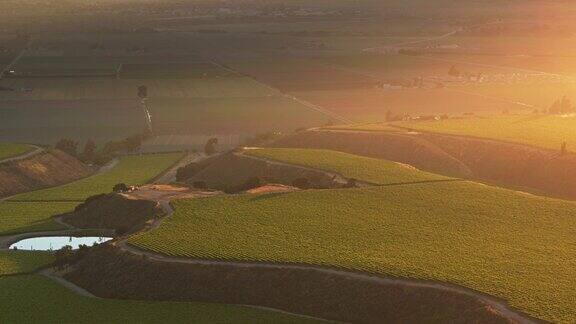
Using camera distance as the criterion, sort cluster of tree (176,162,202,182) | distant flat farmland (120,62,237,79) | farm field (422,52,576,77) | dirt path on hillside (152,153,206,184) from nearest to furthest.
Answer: cluster of tree (176,162,202,182) < dirt path on hillside (152,153,206,184) < distant flat farmland (120,62,237,79) < farm field (422,52,576,77)

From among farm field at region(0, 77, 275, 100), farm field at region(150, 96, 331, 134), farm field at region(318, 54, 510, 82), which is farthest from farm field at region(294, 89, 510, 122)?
farm field at region(318, 54, 510, 82)

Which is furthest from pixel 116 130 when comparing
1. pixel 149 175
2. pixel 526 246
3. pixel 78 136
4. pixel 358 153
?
pixel 526 246

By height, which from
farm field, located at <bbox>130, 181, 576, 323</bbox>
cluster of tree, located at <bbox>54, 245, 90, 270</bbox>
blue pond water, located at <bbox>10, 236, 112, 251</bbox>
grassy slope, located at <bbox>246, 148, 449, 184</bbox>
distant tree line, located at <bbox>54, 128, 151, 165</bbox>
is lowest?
distant tree line, located at <bbox>54, 128, 151, 165</bbox>

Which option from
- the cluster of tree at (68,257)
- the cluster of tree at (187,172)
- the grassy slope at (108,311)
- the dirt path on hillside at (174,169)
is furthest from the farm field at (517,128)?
the cluster of tree at (68,257)

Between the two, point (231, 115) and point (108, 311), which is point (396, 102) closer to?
point (231, 115)

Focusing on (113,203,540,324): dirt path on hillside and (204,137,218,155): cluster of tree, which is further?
(204,137,218,155): cluster of tree

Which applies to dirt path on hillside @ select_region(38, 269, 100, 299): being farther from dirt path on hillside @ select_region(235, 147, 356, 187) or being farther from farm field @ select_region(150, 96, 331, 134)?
farm field @ select_region(150, 96, 331, 134)

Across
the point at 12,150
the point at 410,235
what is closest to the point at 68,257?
the point at 410,235
